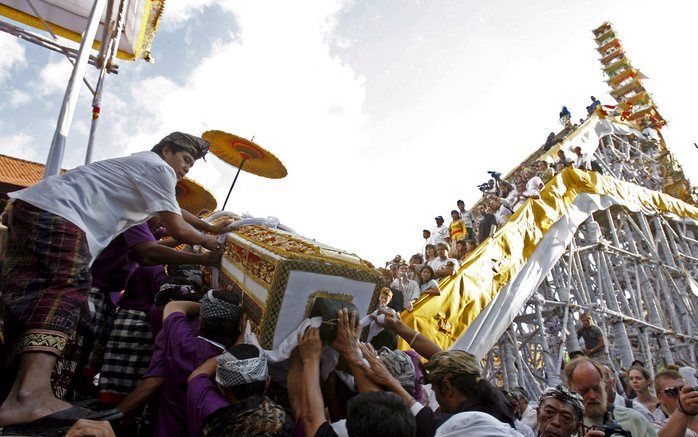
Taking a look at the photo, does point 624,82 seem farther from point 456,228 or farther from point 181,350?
point 181,350

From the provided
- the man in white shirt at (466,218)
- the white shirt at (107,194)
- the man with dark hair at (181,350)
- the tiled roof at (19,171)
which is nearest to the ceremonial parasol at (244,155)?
the white shirt at (107,194)

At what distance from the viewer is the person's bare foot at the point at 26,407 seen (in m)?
1.29

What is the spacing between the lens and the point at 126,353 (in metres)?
2.31

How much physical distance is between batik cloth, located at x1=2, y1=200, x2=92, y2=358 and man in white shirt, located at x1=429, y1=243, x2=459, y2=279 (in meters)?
4.63

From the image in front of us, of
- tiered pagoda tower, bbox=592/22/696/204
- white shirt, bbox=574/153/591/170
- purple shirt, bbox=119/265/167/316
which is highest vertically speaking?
tiered pagoda tower, bbox=592/22/696/204

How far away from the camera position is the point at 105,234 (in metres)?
1.89

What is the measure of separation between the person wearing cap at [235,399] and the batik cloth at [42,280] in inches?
19.9

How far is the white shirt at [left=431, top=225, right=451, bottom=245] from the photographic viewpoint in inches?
376

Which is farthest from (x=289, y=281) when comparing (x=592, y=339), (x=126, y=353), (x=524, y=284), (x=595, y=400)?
(x=592, y=339)

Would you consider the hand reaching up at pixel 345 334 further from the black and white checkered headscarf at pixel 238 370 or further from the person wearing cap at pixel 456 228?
the person wearing cap at pixel 456 228

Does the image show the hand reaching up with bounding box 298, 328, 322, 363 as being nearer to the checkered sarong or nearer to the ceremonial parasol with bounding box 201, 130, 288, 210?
the checkered sarong

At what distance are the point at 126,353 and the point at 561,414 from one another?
238 centimetres

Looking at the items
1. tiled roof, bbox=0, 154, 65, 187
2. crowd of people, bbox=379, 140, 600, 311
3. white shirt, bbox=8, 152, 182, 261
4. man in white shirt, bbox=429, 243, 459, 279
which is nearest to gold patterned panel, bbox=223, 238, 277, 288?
white shirt, bbox=8, 152, 182, 261

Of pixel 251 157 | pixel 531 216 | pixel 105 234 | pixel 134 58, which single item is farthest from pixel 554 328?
pixel 134 58
